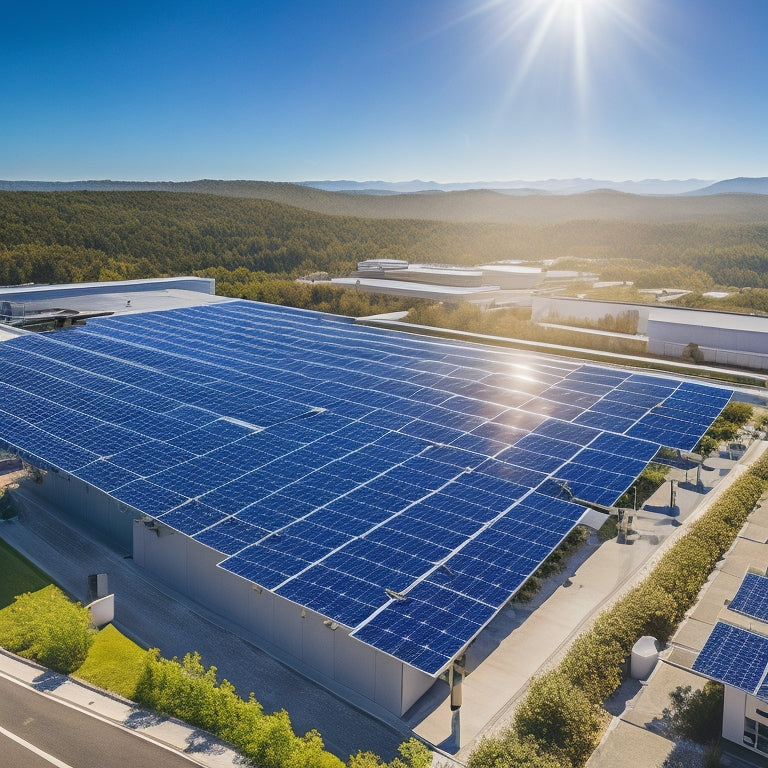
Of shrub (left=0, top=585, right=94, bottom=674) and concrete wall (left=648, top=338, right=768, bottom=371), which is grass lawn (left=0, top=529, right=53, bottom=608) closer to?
shrub (left=0, top=585, right=94, bottom=674)

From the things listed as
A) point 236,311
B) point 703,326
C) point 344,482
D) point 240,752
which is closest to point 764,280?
point 703,326

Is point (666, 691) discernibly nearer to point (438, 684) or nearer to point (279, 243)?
point (438, 684)

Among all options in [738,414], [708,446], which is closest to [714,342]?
[738,414]

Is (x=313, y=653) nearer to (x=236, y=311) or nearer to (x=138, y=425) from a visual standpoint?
(x=138, y=425)

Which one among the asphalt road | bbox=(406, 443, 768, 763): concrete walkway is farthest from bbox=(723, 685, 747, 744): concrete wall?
the asphalt road

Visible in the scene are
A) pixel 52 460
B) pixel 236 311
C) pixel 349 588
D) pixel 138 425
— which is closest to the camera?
pixel 349 588

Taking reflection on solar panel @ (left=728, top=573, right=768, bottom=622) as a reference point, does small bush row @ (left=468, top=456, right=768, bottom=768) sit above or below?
below
